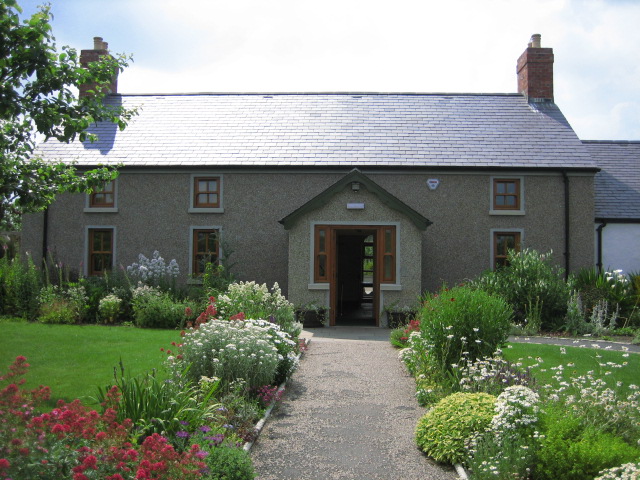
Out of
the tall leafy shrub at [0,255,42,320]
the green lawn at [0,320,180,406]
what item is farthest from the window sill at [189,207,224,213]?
the green lawn at [0,320,180,406]

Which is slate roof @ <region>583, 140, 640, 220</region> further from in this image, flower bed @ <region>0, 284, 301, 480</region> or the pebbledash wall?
flower bed @ <region>0, 284, 301, 480</region>

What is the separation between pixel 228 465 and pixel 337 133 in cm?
1508

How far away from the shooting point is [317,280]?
15359 millimetres

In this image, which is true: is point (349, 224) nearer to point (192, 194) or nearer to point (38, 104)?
point (192, 194)

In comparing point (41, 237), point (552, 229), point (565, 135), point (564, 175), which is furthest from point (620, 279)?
point (41, 237)

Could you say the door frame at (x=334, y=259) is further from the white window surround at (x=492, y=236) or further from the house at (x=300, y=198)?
the white window surround at (x=492, y=236)

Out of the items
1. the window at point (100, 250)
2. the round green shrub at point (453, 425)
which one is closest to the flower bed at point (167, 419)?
the round green shrub at point (453, 425)

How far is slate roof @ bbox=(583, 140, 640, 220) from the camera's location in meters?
18.2

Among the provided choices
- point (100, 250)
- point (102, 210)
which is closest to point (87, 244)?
point (100, 250)

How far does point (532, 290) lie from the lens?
48.6 ft

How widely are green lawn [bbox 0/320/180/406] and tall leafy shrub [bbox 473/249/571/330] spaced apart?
847cm

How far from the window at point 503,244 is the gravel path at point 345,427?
776 cm

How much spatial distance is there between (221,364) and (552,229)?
13098 mm

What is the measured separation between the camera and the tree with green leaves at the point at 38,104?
6.03 metres
